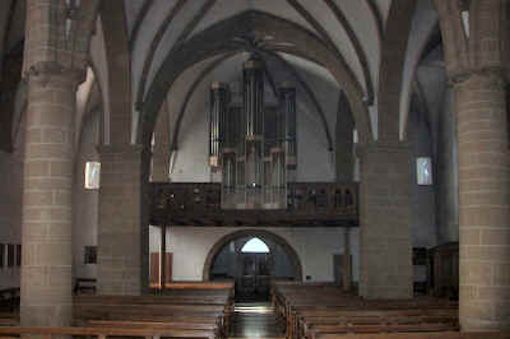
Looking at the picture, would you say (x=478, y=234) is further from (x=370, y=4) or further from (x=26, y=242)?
(x=370, y=4)

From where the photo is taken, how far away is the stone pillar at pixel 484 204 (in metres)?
10.4

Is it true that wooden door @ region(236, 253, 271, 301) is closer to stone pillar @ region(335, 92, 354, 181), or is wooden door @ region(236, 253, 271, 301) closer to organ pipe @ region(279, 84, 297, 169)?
stone pillar @ region(335, 92, 354, 181)

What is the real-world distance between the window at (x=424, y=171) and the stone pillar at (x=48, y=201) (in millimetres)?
19357

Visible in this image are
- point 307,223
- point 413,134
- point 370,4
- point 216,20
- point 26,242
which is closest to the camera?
point 26,242

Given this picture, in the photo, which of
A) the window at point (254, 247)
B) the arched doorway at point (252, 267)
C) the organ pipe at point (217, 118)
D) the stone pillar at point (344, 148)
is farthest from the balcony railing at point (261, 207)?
the window at point (254, 247)

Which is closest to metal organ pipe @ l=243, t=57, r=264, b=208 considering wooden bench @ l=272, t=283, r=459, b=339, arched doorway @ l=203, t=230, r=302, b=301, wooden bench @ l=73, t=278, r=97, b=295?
wooden bench @ l=73, t=278, r=97, b=295

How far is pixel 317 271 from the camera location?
28.7 m

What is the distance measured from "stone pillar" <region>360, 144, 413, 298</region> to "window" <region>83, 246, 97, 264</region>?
41.8ft

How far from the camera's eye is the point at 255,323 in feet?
67.1

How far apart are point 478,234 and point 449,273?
12.3 metres

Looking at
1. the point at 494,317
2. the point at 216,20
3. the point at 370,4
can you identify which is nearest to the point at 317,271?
the point at 216,20

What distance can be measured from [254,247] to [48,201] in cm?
2553

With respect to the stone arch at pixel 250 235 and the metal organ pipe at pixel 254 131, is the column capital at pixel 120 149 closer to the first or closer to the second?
the metal organ pipe at pixel 254 131

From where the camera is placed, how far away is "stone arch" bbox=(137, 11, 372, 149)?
19.8 m
